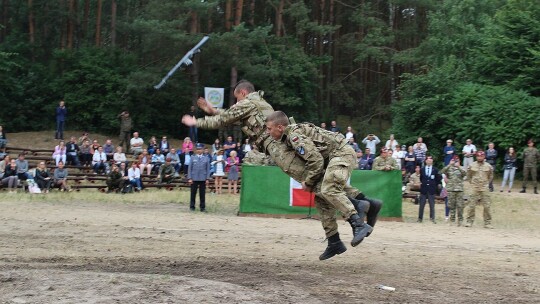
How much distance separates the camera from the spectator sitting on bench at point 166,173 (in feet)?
91.6

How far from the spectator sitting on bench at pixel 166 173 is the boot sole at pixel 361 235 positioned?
18.9 metres

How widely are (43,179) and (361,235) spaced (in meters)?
18.0

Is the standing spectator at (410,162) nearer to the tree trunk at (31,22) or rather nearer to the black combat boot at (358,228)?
the black combat boot at (358,228)

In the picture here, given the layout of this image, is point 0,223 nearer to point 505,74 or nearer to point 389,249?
point 389,249

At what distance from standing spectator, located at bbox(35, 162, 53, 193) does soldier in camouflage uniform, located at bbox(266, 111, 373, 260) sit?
55.3ft

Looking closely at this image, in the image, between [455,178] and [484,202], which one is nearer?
[484,202]

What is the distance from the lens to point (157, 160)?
2945 cm

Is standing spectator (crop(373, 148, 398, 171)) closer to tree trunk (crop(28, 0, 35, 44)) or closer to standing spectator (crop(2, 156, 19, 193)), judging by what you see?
standing spectator (crop(2, 156, 19, 193))

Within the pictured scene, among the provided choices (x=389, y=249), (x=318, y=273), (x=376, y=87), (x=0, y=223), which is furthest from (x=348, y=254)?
(x=376, y=87)

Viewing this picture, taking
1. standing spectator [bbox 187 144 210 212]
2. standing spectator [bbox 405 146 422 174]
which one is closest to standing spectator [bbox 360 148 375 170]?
standing spectator [bbox 405 146 422 174]

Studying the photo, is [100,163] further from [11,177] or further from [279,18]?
[279,18]

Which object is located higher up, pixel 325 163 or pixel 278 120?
pixel 278 120

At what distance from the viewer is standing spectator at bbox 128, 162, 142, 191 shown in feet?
87.2

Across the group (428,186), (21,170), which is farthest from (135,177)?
(428,186)
